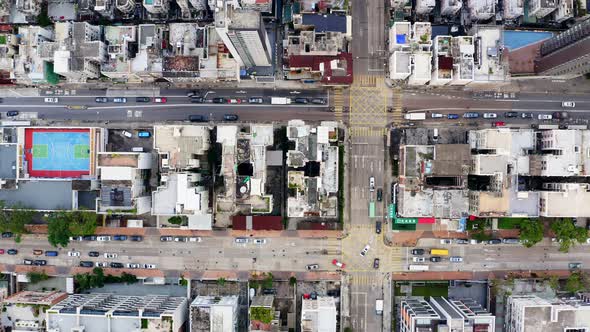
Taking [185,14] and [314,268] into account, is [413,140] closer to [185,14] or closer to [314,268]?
[314,268]

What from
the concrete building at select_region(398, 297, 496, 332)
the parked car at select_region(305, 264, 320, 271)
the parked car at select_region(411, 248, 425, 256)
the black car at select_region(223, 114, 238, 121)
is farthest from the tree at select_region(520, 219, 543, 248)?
the black car at select_region(223, 114, 238, 121)

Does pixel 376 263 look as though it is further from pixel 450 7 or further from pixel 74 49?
pixel 74 49

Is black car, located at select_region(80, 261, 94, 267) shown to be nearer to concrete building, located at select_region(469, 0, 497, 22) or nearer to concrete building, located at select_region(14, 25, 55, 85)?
concrete building, located at select_region(14, 25, 55, 85)

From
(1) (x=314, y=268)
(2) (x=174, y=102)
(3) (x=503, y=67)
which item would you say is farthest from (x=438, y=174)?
(2) (x=174, y=102)

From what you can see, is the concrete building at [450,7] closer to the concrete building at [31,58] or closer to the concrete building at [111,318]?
the concrete building at [31,58]

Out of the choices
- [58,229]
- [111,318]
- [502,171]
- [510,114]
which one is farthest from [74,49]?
[510,114]

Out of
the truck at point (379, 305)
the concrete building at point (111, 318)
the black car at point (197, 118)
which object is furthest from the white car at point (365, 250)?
the black car at point (197, 118)
